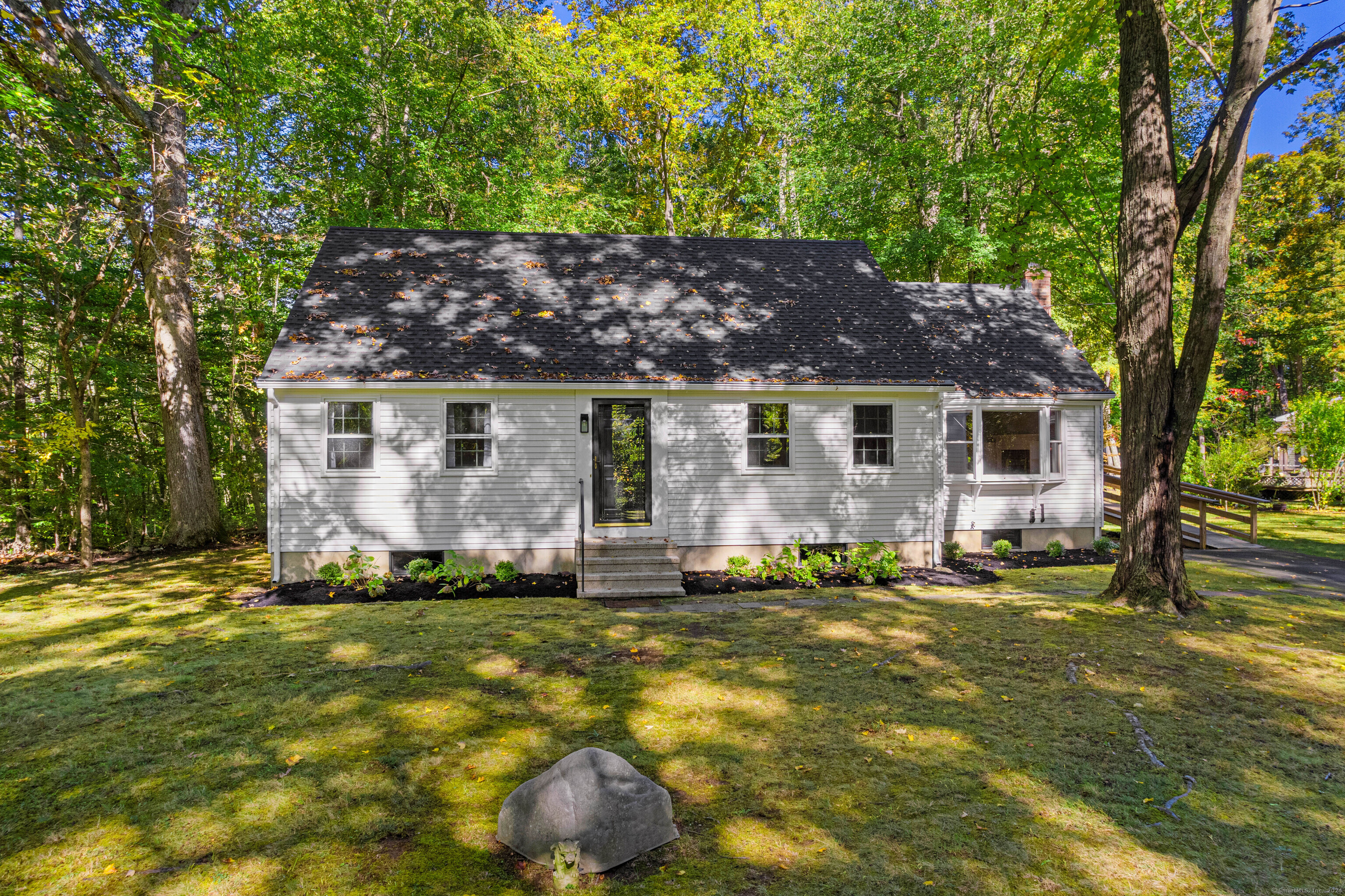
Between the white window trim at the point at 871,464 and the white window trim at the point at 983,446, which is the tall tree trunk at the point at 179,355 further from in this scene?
the white window trim at the point at 983,446

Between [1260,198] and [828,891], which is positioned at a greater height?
[1260,198]

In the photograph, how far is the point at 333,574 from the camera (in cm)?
953

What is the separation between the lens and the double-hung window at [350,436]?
9.95 meters

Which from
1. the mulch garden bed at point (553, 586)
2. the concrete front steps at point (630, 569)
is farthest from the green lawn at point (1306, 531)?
the concrete front steps at point (630, 569)

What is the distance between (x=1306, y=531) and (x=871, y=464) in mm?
12250

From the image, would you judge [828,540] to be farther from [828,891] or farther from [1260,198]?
[1260,198]

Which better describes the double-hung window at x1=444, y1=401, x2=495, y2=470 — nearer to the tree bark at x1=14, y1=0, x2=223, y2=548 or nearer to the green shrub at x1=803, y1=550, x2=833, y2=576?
the green shrub at x1=803, y1=550, x2=833, y2=576

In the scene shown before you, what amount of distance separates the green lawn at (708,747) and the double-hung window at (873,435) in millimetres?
3878

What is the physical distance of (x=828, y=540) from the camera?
36.1ft

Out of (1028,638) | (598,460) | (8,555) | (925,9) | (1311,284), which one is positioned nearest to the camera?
(1028,638)

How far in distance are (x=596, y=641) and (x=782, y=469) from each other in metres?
5.08

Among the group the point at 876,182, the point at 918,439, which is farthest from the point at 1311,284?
the point at 918,439

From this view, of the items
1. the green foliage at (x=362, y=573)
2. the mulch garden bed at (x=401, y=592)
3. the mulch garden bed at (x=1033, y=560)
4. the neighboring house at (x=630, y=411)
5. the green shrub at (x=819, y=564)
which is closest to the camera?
the mulch garden bed at (x=401, y=592)

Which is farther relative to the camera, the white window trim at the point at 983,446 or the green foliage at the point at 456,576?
the white window trim at the point at 983,446
